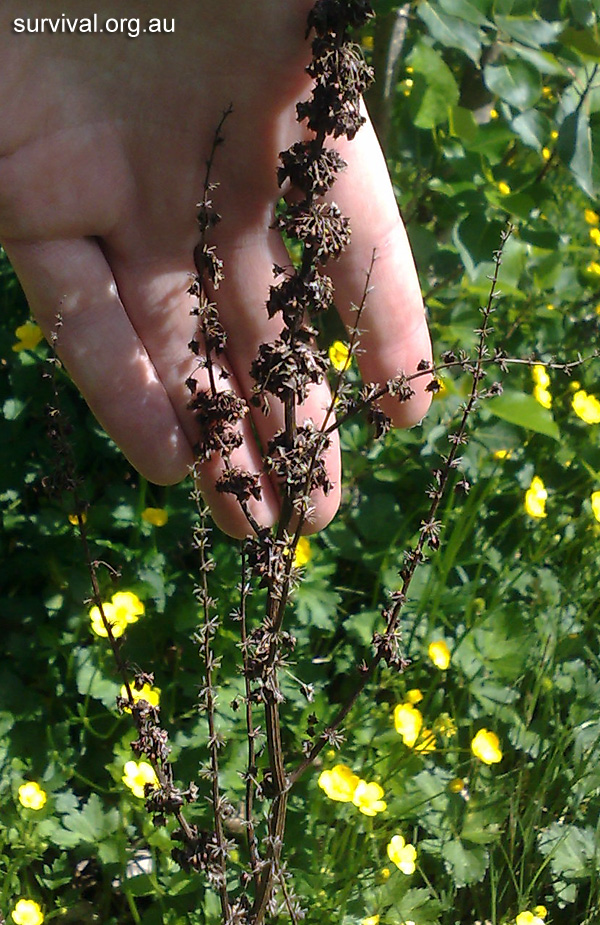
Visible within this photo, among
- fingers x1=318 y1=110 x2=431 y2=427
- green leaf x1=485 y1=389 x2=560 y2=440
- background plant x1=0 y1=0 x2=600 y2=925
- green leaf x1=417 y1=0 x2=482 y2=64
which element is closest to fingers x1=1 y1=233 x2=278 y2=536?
background plant x1=0 y1=0 x2=600 y2=925

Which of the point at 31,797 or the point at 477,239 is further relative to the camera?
the point at 477,239

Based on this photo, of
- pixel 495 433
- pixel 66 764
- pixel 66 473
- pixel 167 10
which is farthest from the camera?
pixel 495 433

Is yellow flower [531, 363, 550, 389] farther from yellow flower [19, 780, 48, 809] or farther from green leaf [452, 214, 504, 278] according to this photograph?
yellow flower [19, 780, 48, 809]

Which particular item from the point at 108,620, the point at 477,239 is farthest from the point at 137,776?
the point at 477,239

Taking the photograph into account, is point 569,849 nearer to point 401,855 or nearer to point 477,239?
point 401,855

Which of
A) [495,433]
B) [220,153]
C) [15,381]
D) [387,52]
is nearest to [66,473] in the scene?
[220,153]

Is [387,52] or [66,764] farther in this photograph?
[387,52]

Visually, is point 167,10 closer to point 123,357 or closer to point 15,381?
point 123,357
